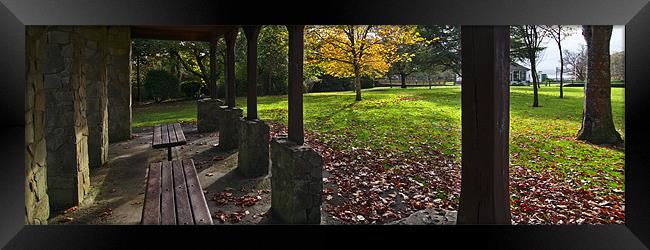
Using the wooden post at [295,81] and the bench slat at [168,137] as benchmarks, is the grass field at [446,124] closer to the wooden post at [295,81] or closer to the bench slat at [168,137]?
the wooden post at [295,81]

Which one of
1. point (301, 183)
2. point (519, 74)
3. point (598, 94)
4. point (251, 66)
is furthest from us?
point (519, 74)

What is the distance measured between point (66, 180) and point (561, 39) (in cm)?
1297

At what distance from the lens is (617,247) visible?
7.54ft

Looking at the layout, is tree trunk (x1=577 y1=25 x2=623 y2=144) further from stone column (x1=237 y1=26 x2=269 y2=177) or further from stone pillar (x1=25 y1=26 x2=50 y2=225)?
stone pillar (x1=25 y1=26 x2=50 y2=225)

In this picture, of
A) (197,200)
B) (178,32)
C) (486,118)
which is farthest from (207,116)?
(486,118)

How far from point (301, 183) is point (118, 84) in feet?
18.1

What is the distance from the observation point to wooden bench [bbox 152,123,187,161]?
15.3ft

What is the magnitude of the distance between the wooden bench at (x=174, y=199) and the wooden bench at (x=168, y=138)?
4.01 ft

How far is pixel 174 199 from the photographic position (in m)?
2.70

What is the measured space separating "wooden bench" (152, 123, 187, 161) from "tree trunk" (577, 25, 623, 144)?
22.5 feet

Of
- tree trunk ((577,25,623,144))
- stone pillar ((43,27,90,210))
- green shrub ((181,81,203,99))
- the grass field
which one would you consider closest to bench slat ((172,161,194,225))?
stone pillar ((43,27,90,210))

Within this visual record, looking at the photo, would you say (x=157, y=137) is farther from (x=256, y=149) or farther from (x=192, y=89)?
(x=192, y=89)

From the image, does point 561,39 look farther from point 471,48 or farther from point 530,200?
point 471,48
